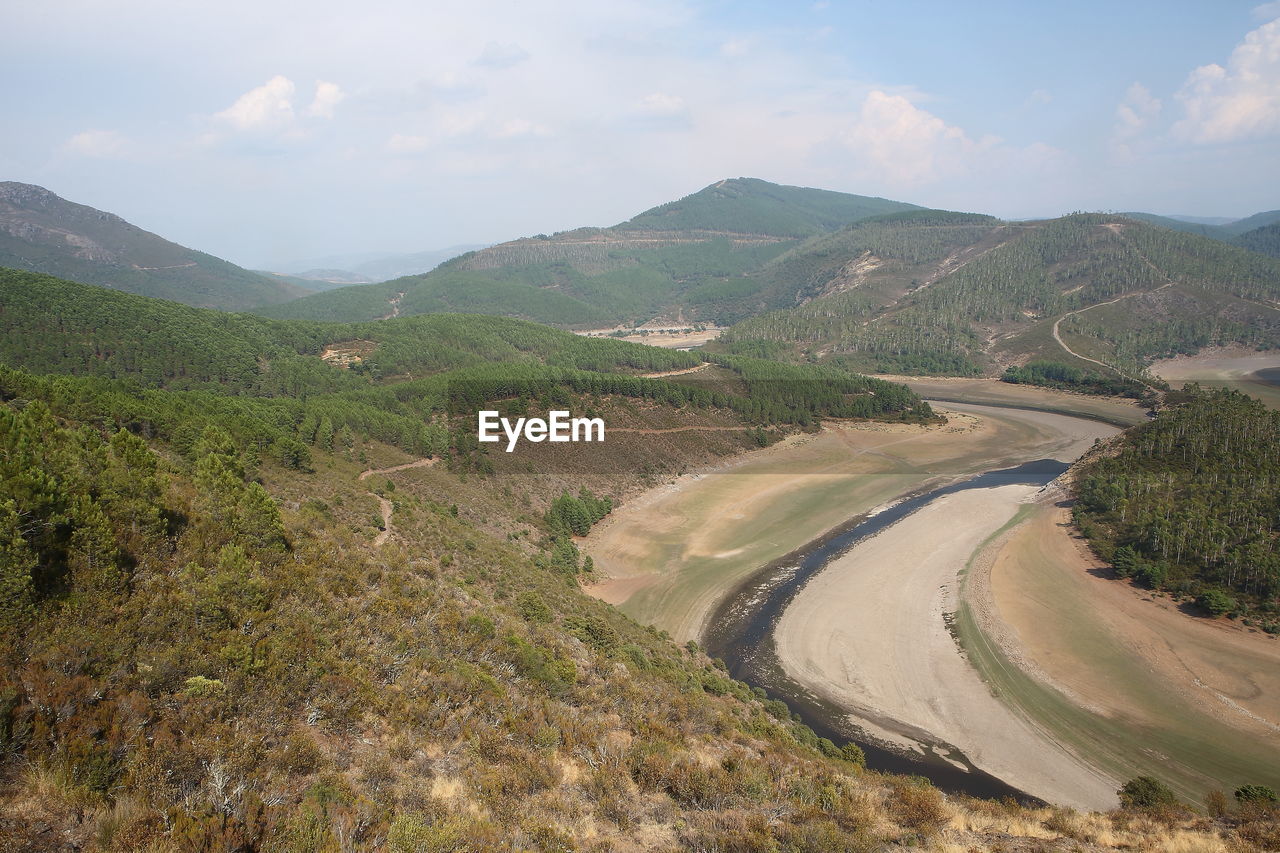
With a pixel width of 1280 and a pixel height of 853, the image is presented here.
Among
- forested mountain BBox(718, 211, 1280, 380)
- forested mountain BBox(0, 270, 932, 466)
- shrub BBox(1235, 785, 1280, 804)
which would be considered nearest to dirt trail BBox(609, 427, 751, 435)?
forested mountain BBox(0, 270, 932, 466)

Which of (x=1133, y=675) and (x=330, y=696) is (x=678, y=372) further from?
(x=330, y=696)

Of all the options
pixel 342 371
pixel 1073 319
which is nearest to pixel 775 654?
pixel 342 371

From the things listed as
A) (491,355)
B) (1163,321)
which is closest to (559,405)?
(491,355)

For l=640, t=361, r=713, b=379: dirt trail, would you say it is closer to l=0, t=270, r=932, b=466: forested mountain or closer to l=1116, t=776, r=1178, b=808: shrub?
l=0, t=270, r=932, b=466: forested mountain

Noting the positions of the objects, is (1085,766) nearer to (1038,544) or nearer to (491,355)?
(1038,544)

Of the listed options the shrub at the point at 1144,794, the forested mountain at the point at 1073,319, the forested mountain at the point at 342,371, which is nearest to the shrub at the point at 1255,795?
the shrub at the point at 1144,794
